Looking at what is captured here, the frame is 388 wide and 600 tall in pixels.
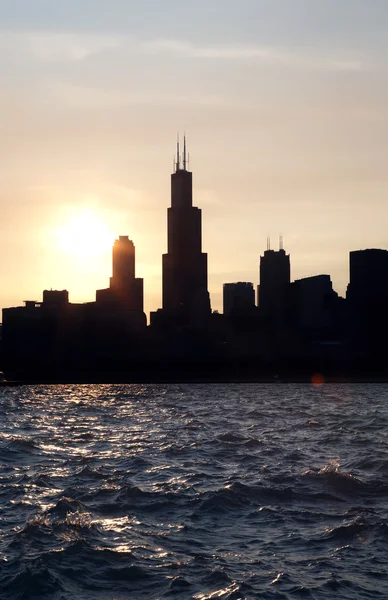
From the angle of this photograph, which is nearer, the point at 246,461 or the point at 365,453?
the point at 246,461

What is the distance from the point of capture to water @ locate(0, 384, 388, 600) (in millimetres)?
26953

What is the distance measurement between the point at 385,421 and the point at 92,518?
6248 cm

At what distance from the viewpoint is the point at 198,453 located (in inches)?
2311

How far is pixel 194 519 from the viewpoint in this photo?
118ft

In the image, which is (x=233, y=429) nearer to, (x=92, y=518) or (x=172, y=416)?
(x=172, y=416)

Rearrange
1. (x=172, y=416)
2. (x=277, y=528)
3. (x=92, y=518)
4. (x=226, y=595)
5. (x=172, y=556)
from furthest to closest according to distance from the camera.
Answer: (x=172, y=416), (x=92, y=518), (x=277, y=528), (x=172, y=556), (x=226, y=595)

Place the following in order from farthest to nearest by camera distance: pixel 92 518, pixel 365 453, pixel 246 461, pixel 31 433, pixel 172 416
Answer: pixel 172 416 → pixel 31 433 → pixel 365 453 → pixel 246 461 → pixel 92 518

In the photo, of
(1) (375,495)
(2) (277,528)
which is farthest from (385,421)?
(2) (277,528)

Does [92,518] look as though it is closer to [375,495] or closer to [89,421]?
[375,495]

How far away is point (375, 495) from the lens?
4112 centimetres

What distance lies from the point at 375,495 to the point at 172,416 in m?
63.6

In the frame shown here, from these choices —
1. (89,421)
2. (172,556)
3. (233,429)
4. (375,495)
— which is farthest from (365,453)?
(89,421)

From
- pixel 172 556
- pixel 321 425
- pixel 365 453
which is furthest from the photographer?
pixel 321 425

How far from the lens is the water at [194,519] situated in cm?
2695
